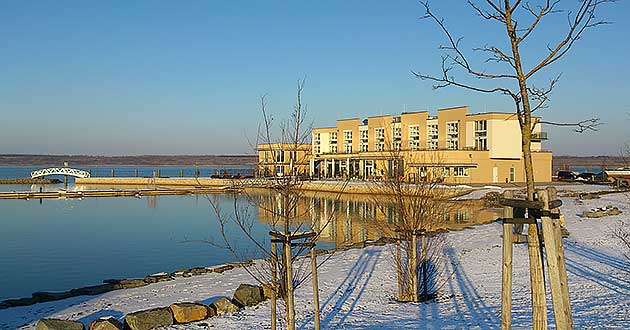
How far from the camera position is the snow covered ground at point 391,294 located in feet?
30.5

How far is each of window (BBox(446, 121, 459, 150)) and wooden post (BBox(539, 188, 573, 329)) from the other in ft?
168

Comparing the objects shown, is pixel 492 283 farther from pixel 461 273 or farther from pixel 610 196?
pixel 610 196

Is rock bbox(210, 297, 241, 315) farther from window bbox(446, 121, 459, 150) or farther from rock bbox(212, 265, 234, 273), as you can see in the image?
window bbox(446, 121, 459, 150)

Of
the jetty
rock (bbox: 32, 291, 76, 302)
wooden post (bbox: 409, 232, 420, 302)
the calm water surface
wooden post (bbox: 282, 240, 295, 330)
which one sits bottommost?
the calm water surface

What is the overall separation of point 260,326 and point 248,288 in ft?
6.39

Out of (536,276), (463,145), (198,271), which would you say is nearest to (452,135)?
(463,145)

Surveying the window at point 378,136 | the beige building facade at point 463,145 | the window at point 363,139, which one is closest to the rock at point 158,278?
the beige building facade at point 463,145

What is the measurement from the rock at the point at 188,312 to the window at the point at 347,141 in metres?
59.1

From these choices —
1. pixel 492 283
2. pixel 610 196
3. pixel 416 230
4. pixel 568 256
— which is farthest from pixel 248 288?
pixel 610 196

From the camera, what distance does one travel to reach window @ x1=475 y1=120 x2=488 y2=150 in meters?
52.2

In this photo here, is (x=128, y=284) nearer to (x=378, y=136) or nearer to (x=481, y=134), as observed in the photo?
(x=481, y=134)

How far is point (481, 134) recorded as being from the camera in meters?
52.8

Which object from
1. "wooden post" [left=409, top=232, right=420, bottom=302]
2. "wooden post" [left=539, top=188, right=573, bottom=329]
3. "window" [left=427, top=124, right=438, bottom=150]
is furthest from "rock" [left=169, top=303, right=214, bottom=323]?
"window" [left=427, top=124, right=438, bottom=150]

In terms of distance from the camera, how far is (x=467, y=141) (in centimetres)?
5388
